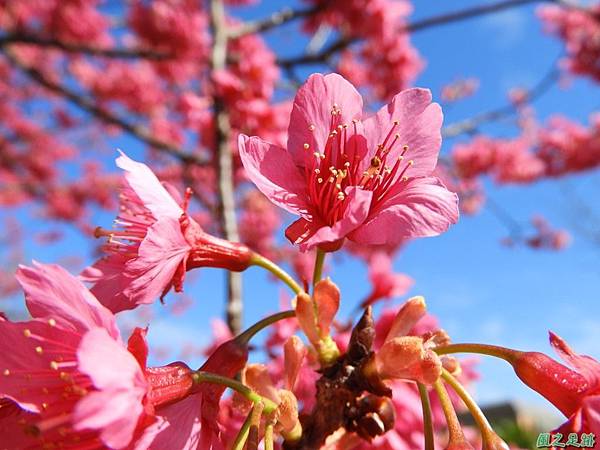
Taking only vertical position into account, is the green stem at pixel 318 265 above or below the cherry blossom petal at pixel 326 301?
above

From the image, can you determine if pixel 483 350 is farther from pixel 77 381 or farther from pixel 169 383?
pixel 77 381

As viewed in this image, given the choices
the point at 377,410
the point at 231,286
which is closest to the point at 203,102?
the point at 231,286

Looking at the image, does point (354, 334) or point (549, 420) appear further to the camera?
point (549, 420)

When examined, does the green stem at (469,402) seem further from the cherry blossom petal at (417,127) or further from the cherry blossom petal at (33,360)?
the cherry blossom petal at (33,360)

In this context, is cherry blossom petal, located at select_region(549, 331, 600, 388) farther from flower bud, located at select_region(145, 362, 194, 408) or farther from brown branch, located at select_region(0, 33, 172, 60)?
brown branch, located at select_region(0, 33, 172, 60)

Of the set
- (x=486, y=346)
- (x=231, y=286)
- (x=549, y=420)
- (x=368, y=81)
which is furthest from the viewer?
(x=549, y=420)

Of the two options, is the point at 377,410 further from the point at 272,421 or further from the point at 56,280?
the point at 56,280

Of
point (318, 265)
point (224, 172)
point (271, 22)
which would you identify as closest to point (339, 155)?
point (318, 265)

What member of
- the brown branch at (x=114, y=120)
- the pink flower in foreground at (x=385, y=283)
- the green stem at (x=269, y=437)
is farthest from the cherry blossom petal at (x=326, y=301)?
the brown branch at (x=114, y=120)
